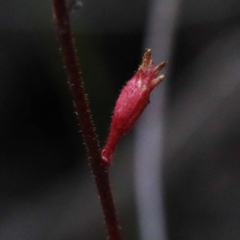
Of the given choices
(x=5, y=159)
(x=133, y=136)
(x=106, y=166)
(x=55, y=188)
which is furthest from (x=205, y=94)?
(x=106, y=166)

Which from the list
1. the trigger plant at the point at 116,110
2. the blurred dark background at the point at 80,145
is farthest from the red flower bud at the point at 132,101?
the blurred dark background at the point at 80,145

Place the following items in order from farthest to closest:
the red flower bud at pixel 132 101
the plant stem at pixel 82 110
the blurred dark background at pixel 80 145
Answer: the blurred dark background at pixel 80 145, the red flower bud at pixel 132 101, the plant stem at pixel 82 110

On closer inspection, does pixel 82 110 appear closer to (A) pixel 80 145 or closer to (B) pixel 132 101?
(B) pixel 132 101

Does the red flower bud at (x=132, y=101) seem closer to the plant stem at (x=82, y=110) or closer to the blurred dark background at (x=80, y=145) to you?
the plant stem at (x=82, y=110)

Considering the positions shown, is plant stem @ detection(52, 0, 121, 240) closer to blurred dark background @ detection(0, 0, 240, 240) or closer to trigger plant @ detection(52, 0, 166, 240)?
trigger plant @ detection(52, 0, 166, 240)

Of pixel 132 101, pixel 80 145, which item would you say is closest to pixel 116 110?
pixel 132 101

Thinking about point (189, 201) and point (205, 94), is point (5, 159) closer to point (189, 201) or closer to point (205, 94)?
point (189, 201)

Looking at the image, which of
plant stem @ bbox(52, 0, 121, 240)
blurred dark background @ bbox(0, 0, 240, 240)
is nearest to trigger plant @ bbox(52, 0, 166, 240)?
plant stem @ bbox(52, 0, 121, 240)
